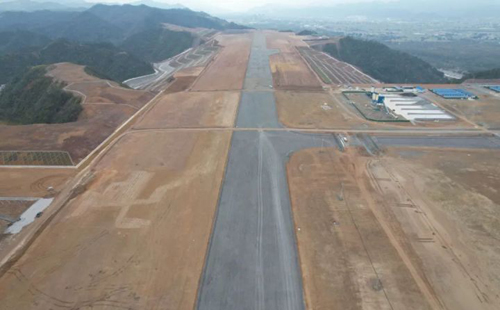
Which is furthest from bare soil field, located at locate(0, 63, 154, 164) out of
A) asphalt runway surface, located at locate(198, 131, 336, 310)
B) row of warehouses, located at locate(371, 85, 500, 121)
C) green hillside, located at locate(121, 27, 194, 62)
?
green hillside, located at locate(121, 27, 194, 62)

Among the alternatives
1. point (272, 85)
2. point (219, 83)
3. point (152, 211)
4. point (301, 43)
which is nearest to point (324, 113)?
point (272, 85)

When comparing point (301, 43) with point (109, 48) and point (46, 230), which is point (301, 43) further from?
point (46, 230)

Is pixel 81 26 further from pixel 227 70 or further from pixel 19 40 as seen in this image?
pixel 227 70

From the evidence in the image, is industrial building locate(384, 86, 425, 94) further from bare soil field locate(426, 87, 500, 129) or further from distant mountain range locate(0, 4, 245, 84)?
distant mountain range locate(0, 4, 245, 84)

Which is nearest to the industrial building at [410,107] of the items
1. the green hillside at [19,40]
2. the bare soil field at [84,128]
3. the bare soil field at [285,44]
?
the bare soil field at [84,128]

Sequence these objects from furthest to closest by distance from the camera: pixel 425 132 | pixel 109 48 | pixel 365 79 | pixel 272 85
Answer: pixel 109 48
pixel 365 79
pixel 272 85
pixel 425 132

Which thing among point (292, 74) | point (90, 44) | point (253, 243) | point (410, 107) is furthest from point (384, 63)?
point (90, 44)

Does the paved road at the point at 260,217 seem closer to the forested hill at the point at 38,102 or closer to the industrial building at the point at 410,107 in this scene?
the industrial building at the point at 410,107
